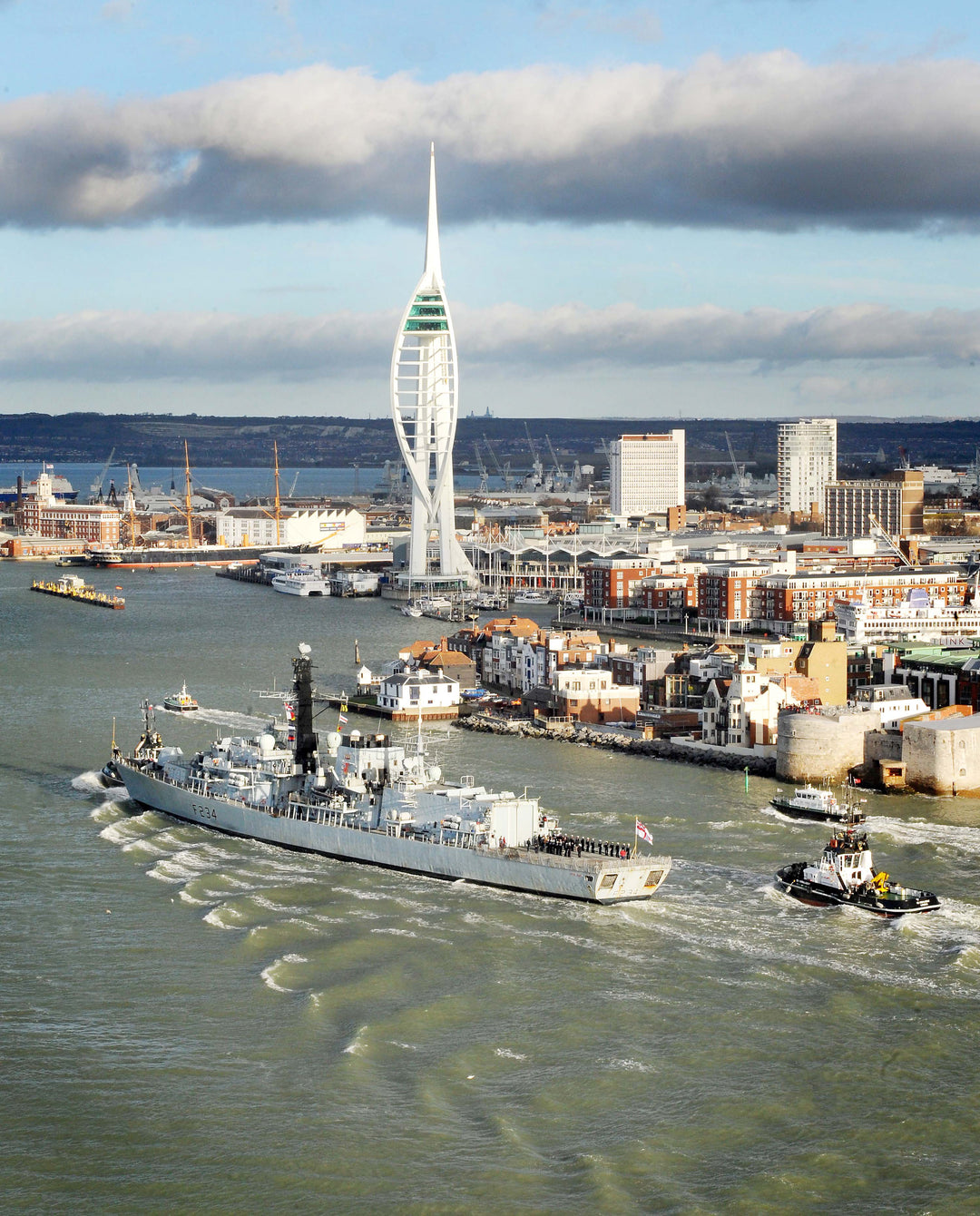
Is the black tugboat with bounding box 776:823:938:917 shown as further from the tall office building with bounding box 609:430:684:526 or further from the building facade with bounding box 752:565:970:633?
the tall office building with bounding box 609:430:684:526

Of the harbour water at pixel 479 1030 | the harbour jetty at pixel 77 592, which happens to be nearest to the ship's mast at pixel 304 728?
the harbour water at pixel 479 1030

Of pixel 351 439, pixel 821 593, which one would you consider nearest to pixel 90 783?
pixel 821 593

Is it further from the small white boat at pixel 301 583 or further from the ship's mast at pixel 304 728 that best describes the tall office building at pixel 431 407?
the ship's mast at pixel 304 728

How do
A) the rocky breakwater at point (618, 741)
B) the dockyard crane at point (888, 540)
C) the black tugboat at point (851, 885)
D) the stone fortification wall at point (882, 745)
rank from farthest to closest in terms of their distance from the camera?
the dockyard crane at point (888, 540) < the rocky breakwater at point (618, 741) < the stone fortification wall at point (882, 745) < the black tugboat at point (851, 885)

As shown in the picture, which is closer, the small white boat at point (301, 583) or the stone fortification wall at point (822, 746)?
the stone fortification wall at point (822, 746)

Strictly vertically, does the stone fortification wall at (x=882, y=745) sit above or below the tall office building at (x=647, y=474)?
below

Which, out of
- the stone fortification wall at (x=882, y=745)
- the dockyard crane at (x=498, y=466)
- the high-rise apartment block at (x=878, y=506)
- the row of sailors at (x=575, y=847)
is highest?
the dockyard crane at (x=498, y=466)

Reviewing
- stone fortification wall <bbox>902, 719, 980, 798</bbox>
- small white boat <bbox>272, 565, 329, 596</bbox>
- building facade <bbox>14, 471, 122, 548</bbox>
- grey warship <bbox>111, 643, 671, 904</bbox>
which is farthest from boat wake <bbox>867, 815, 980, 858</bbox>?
building facade <bbox>14, 471, 122, 548</bbox>
